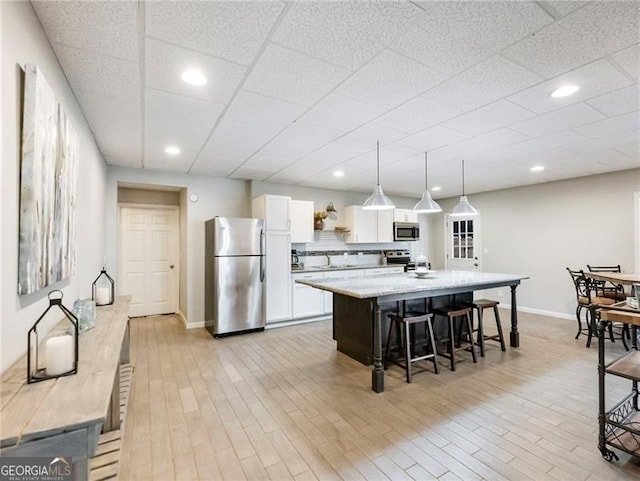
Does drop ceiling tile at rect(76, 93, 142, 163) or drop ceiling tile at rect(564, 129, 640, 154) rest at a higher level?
drop ceiling tile at rect(76, 93, 142, 163)

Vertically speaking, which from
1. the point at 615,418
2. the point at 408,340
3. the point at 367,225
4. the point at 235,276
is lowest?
the point at 615,418

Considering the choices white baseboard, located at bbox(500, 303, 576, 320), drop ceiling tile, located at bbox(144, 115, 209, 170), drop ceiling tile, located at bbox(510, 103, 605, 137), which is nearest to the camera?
drop ceiling tile, located at bbox(510, 103, 605, 137)

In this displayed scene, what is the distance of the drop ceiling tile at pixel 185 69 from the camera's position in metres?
1.89

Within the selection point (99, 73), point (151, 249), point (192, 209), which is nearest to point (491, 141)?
point (99, 73)

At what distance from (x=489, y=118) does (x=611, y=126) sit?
131 cm

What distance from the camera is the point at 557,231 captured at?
18.6 ft

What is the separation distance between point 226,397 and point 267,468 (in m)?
1.02

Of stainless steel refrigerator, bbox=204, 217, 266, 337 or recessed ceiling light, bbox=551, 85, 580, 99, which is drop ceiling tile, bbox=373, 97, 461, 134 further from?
stainless steel refrigerator, bbox=204, 217, 266, 337

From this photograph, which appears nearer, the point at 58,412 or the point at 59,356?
the point at 58,412

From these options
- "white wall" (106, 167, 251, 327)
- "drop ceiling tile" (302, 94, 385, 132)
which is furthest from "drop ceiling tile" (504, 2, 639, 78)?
"white wall" (106, 167, 251, 327)

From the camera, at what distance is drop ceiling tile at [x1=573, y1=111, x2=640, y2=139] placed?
2.89m

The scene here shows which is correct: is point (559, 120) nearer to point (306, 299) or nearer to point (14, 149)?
point (14, 149)

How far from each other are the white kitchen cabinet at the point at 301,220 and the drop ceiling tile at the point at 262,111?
2534mm

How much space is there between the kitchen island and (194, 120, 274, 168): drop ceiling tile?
64.5 inches
